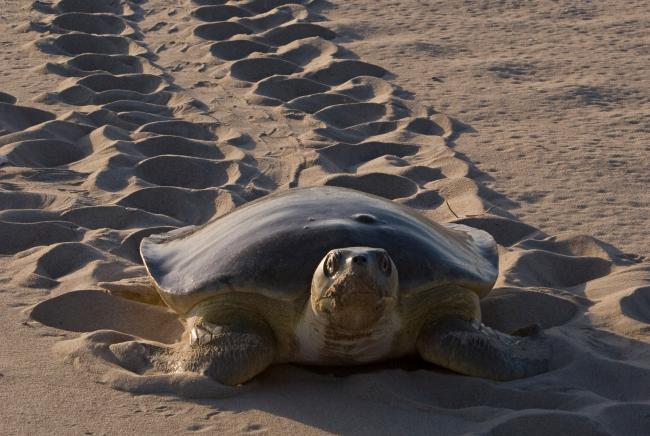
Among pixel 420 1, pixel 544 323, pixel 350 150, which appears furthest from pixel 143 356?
pixel 420 1

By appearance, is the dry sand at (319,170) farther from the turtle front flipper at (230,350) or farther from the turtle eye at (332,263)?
the turtle eye at (332,263)

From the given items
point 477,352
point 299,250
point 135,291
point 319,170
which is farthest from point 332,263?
point 319,170

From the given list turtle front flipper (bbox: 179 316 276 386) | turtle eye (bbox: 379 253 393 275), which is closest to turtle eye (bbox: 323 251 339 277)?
turtle eye (bbox: 379 253 393 275)

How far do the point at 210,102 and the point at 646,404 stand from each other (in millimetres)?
3910

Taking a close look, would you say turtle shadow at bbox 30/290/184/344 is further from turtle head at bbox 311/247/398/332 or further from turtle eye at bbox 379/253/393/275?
turtle eye at bbox 379/253/393/275

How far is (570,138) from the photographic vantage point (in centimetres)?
570

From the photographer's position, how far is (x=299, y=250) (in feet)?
10.5

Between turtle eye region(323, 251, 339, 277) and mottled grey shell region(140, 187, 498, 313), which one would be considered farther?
mottled grey shell region(140, 187, 498, 313)

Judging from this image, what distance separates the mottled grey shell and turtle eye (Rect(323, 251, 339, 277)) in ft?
0.56

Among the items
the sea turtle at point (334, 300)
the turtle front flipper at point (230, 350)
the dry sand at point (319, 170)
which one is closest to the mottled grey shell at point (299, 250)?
the sea turtle at point (334, 300)

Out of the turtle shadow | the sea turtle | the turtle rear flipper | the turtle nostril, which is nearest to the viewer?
the turtle nostril

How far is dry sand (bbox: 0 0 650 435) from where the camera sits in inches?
117

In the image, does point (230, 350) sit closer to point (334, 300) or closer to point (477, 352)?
point (334, 300)

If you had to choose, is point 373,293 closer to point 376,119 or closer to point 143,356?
point 143,356
